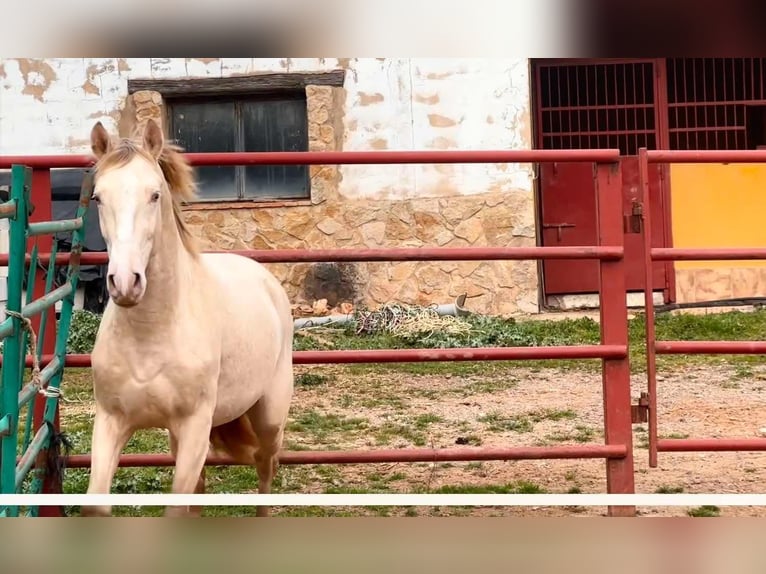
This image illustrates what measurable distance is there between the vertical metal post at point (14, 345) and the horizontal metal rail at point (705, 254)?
6.86 feet

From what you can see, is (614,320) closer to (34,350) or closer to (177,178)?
(177,178)

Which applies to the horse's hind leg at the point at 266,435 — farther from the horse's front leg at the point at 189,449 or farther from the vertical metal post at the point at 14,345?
the vertical metal post at the point at 14,345

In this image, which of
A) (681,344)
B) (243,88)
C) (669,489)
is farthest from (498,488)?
(243,88)

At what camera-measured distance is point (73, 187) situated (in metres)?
8.27

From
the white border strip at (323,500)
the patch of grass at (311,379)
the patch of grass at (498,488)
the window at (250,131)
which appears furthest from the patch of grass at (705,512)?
the window at (250,131)

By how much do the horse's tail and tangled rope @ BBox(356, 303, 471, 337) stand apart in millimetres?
4275

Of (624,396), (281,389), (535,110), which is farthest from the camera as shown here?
(535,110)

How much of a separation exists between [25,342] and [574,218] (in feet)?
23.3

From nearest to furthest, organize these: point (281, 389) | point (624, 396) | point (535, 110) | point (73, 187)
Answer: point (281, 389), point (624, 396), point (73, 187), point (535, 110)

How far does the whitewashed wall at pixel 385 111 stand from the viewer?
27.7 ft
